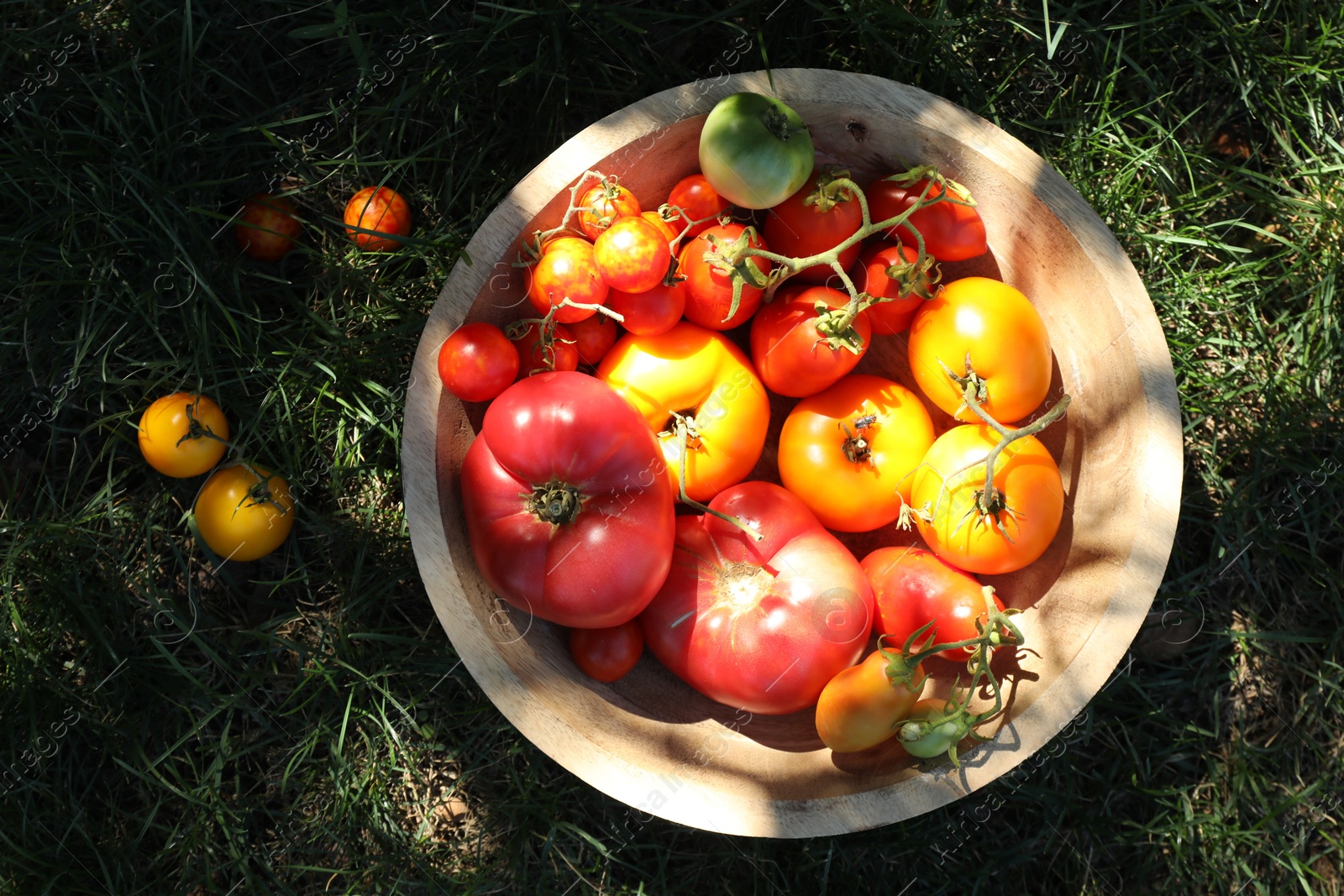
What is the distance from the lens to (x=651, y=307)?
86.0 inches

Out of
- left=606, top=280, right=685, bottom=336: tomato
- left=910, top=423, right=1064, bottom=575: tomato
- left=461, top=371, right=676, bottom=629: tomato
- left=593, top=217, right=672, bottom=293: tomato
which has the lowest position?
left=910, top=423, right=1064, bottom=575: tomato

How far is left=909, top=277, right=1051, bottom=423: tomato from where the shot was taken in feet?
7.07

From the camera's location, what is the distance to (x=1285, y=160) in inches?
112

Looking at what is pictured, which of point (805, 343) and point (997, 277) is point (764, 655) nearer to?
point (805, 343)

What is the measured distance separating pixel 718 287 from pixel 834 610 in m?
0.79

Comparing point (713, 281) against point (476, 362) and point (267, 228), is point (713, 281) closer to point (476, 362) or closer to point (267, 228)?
point (476, 362)

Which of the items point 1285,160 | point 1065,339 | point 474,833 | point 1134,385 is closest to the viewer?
point 1134,385

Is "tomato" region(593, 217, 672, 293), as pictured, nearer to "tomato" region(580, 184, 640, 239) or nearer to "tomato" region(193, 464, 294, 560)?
"tomato" region(580, 184, 640, 239)

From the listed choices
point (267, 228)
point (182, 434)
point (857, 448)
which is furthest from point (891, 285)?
point (182, 434)

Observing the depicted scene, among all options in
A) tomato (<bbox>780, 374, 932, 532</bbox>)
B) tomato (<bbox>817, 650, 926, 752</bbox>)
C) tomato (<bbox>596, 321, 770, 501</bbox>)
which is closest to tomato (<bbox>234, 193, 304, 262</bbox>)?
tomato (<bbox>596, 321, 770, 501</bbox>)

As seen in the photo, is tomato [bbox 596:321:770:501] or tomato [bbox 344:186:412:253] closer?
tomato [bbox 596:321:770:501]

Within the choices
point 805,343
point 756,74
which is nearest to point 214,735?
point 805,343

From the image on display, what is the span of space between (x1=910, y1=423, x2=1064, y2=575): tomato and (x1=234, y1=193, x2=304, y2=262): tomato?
5.91ft

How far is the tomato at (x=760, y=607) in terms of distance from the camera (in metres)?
2.20
